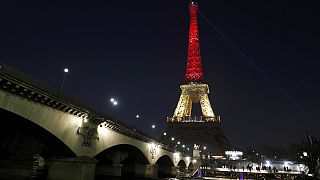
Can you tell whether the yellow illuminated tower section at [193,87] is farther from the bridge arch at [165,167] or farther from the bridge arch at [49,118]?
the bridge arch at [49,118]

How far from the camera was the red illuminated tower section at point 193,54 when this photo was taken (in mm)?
93250

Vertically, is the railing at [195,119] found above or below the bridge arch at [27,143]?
above

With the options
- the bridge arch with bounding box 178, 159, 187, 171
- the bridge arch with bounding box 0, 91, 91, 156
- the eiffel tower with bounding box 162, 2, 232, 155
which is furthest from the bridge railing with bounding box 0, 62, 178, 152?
the bridge arch with bounding box 178, 159, 187, 171

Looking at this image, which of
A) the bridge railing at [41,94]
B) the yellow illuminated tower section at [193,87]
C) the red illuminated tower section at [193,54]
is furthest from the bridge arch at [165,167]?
the bridge railing at [41,94]

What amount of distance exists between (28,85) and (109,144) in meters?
13.3

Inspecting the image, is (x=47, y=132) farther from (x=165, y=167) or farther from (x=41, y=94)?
(x=165, y=167)

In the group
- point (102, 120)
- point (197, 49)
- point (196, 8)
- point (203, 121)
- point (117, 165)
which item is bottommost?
point (117, 165)

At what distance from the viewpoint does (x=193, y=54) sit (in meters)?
97.8

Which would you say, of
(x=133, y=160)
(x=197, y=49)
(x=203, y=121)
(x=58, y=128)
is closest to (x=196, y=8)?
(x=197, y=49)

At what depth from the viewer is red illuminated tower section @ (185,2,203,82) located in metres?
93.2

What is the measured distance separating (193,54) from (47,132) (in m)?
83.6

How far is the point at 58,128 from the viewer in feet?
62.2

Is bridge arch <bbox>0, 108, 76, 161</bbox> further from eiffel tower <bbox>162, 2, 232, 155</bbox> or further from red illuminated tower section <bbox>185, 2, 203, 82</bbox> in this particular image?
red illuminated tower section <bbox>185, 2, 203, 82</bbox>

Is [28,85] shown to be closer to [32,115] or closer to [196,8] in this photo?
[32,115]
